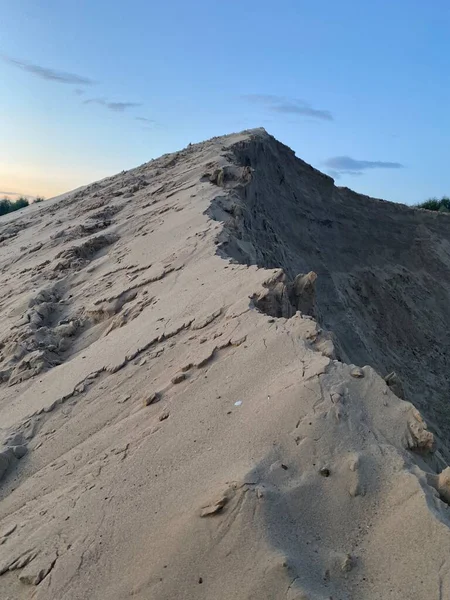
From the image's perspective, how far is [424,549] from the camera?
6.14 feet

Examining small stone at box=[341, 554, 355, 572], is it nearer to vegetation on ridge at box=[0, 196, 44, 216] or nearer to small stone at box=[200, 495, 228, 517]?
small stone at box=[200, 495, 228, 517]

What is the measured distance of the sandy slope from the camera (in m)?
1.95

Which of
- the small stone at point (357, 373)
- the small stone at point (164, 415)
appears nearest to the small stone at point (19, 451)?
the small stone at point (164, 415)

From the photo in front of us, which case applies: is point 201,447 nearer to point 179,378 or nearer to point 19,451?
point 179,378

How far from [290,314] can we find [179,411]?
1.44 m

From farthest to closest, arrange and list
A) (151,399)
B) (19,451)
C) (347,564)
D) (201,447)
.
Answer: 1. (19,451)
2. (151,399)
3. (201,447)
4. (347,564)

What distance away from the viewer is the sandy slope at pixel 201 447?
6.40ft

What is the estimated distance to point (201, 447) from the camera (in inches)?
99.9

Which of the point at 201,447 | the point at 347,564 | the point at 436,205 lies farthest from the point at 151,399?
the point at 436,205

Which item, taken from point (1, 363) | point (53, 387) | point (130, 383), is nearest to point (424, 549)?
point (130, 383)

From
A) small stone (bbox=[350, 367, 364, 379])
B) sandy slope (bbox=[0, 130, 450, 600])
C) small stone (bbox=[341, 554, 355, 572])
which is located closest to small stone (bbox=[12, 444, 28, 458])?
sandy slope (bbox=[0, 130, 450, 600])

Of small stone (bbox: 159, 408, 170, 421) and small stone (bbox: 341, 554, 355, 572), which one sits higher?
small stone (bbox: 159, 408, 170, 421)

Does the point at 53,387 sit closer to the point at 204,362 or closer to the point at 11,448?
the point at 11,448

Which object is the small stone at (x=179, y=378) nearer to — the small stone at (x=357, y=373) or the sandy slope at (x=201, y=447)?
the sandy slope at (x=201, y=447)
